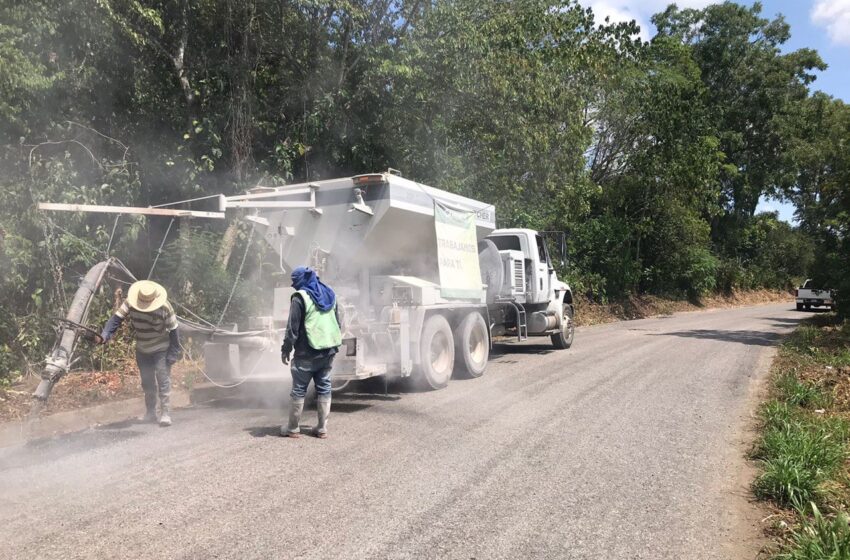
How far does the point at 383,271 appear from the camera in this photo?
9.34 m

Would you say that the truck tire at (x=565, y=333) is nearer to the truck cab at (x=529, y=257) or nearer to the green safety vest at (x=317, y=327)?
the truck cab at (x=529, y=257)

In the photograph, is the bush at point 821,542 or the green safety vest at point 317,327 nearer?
the bush at point 821,542

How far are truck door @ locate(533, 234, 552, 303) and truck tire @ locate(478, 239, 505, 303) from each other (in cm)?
100

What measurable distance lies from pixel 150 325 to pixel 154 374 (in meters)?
0.57

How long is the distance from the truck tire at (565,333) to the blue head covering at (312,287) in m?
8.37

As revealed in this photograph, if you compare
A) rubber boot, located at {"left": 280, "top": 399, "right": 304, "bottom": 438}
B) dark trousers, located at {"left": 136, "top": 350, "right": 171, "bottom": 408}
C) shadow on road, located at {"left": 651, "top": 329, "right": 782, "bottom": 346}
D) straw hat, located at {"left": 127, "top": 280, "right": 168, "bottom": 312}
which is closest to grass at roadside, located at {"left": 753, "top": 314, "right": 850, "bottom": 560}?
rubber boot, located at {"left": 280, "top": 399, "right": 304, "bottom": 438}

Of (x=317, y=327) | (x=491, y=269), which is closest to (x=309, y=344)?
(x=317, y=327)

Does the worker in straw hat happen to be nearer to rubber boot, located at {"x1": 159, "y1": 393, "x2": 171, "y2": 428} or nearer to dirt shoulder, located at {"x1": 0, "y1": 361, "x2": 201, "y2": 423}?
rubber boot, located at {"x1": 159, "y1": 393, "x2": 171, "y2": 428}

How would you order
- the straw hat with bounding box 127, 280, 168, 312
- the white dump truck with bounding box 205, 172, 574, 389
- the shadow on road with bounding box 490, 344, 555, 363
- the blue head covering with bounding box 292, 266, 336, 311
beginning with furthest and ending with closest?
the shadow on road with bounding box 490, 344, 555, 363 → the white dump truck with bounding box 205, 172, 574, 389 → the straw hat with bounding box 127, 280, 168, 312 → the blue head covering with bounding box 292, 266, 336, 311

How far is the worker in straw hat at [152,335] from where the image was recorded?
689cm

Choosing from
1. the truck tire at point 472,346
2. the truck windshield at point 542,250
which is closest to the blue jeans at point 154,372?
the truck tire at point 472,346

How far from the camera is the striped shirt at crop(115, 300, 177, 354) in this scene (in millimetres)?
6930

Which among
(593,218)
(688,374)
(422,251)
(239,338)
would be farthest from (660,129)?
(239,338)

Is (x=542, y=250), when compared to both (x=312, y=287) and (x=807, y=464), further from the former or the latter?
(x=807, y=464)
